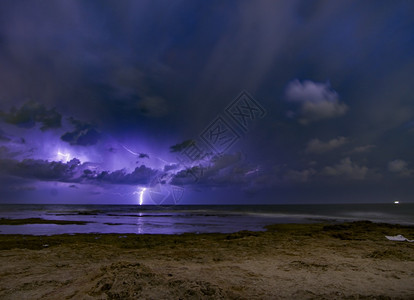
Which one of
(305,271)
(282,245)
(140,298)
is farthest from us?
(282,245)

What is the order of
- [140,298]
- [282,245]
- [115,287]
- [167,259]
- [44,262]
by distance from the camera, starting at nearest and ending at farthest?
[140,298] → [115,287] → [44,262] → [167,259] → [282,245]

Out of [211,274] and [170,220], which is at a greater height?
[211,274]

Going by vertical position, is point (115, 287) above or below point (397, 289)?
above

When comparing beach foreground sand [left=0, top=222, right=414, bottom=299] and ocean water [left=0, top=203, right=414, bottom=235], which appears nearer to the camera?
beach foreground sand [left=0, top=222, right=414, bottom=299]

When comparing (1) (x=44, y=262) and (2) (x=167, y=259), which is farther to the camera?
(2) (x=167, y=259)

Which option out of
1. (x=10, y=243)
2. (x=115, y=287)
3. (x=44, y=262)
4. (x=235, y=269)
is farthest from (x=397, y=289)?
(x=10, y=243)

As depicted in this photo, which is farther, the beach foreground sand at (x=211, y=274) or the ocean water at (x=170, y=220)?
the ocean water at (x=170, y=220)

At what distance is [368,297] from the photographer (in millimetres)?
6391

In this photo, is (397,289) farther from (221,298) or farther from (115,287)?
(115,287)

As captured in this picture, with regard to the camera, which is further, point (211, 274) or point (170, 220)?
point (170, 220)

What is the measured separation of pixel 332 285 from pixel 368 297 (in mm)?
1056

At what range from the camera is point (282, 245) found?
14.5 meters

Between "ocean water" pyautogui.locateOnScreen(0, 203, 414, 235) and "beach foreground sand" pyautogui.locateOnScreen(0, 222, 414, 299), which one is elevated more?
"beach foreground sand" pyautogui.locateOnScreen(0, 222, 414, 299)

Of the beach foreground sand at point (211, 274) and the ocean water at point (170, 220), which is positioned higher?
the beach foreground sand at point (211, 274)
